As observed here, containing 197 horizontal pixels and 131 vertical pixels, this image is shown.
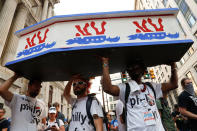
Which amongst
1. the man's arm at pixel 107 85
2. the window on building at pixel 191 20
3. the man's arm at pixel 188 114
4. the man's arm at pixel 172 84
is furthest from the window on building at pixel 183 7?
the man's arm at pixel 107 85

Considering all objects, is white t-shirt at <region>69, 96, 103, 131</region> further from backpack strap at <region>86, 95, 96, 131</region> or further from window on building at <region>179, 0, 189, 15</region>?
window on building at <region>179, 0, 189, 15</region>

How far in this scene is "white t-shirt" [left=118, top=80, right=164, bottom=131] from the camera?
1690mm

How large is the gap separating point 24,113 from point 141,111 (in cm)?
214

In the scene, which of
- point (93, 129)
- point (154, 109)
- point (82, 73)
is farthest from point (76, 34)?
point (154, 109)

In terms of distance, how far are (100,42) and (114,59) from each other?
0.55 m

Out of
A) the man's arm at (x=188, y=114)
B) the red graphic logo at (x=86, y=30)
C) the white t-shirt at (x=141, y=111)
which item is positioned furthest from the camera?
the man's arm at (x=188, y=114)

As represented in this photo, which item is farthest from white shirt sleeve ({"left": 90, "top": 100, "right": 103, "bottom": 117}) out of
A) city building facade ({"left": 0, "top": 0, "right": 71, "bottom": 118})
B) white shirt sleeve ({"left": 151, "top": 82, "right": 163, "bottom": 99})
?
city building facade ({"left": 0, "top": 0, "right": 71, "bottom": 118})

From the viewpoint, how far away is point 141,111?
1788 mm

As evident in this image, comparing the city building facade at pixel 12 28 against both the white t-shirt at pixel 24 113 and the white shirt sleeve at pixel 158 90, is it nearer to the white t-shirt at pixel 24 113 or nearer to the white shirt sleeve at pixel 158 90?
the white t-shirt at pixel 24 113

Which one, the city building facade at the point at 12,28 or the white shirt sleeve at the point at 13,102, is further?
the city building facade at the point at 12,28

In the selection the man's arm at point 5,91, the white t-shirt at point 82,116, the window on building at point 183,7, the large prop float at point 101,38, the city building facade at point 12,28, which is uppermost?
the window on building at point 183,7

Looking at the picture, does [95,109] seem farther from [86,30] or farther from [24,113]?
[24,113]

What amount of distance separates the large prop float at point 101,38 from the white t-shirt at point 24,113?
73 cm

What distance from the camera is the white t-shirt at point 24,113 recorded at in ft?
7.56
